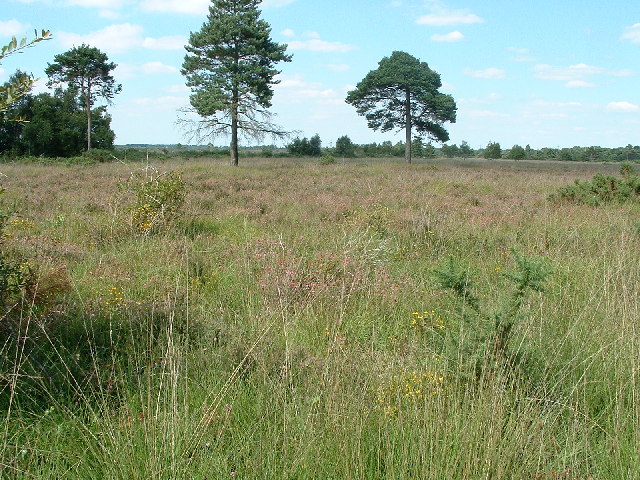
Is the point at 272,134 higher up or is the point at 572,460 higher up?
the point at 272,134

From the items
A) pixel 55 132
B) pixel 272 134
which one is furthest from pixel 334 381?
pixel 55 132

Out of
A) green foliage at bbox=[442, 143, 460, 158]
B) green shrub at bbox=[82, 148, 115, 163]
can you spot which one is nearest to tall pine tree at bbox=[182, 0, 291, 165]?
green shrub at bbox=[82, 148, 115, 163]

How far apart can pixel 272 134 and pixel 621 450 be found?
28.7 meters

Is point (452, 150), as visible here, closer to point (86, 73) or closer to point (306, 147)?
point (306, 147)

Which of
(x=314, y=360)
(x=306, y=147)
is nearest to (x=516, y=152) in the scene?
(x=306, y=147)

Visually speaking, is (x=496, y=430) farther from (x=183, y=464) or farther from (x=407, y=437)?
(x=183, y=464)

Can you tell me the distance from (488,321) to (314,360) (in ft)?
3.59

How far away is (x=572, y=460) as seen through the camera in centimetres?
249

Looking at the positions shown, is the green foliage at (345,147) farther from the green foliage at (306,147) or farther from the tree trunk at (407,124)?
the tree trunk at (407,124)

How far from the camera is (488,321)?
3293mm

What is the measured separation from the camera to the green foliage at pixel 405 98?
131 ft

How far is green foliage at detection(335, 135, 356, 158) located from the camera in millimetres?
57750

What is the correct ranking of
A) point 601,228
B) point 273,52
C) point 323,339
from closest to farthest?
point 323,339, point 601,228, point 273,52

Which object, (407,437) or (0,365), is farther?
(0,365)
